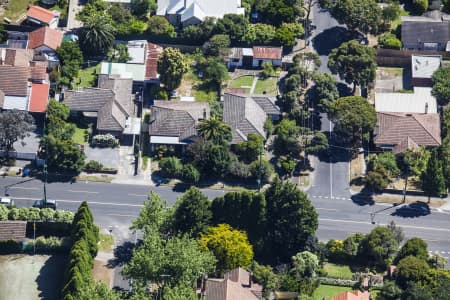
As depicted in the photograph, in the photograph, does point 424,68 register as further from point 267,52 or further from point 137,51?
point 137,51

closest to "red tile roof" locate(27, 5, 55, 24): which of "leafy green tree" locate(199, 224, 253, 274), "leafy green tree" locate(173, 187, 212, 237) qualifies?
"leafy green tree" locate(173, 187, 212, 237)

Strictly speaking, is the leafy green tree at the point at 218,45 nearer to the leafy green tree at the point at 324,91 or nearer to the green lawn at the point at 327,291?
the leafy green tree at the point at 324,91

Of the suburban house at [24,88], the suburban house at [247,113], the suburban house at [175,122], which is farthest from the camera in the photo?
the suburban house at [24,88]

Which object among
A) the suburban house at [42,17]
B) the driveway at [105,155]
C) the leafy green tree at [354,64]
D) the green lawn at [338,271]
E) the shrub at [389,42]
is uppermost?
the suburban house at [42,17]

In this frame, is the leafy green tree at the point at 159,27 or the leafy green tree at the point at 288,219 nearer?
the leafy green tree at the point at 288,219

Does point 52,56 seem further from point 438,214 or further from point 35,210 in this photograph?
point 438,214

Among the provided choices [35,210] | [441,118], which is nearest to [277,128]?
[441,118]

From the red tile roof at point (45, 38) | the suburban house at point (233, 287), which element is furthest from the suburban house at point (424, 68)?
the red tile roof at point (45, 38)
